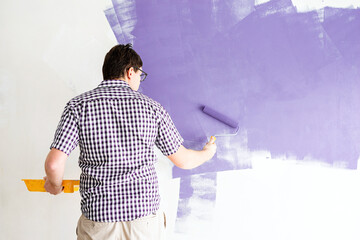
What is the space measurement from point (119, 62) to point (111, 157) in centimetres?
32

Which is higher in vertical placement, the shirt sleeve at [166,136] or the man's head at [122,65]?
the man's head at [122,65]

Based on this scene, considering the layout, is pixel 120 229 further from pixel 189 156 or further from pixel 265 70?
pixel 265 70

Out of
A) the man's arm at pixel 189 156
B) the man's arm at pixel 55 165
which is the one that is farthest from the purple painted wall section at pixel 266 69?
the man's arm at pixel 55 165

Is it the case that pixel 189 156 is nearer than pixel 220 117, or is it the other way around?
pixel 189 156

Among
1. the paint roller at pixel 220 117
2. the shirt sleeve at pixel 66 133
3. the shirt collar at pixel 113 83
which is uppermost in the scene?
the shirt collar at pixel 113 83

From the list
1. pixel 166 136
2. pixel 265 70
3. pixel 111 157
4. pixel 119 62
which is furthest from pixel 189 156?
pixel 265 70

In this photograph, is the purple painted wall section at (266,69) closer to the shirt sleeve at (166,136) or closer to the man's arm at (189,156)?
the man's arm at (189,156)

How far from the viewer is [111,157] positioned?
1121mm

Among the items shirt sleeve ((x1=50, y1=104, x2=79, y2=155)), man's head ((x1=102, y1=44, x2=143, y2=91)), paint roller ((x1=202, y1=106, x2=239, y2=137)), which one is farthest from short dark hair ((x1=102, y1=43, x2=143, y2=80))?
paint roller ((x1=202, y1=106, x2=239, y2=137))

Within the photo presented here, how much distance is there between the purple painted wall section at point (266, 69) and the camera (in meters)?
1.56

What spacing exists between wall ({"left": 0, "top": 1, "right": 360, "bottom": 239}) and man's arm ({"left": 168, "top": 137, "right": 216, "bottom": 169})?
163mm

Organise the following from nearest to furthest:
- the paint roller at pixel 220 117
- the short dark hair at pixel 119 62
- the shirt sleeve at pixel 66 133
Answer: the shirt sleeve at pixel 66 133 → the short dark hair at pixel 119 62 → the paint roller at pixel 220 117

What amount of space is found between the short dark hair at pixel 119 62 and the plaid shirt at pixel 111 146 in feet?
0.27

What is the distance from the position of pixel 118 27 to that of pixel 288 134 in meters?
0.85
